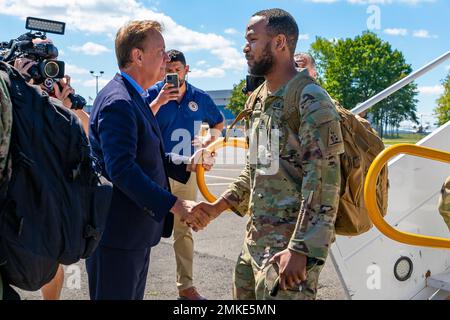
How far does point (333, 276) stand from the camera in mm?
5664

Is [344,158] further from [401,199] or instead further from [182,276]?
[182,276]

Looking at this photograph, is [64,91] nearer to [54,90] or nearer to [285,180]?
[54,90]

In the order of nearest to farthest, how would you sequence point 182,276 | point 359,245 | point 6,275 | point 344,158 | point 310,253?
point 6,275
point 310,253
point 344,158
point 359,245
point 182,276

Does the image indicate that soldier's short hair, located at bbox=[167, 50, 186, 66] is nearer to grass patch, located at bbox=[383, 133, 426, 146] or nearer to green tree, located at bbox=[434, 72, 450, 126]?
grass patch, located at bbox=[383, 133, 426, 146]

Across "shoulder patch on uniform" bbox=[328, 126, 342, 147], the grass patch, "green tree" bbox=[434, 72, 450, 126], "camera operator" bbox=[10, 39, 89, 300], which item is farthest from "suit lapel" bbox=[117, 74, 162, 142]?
"green tree" bbox=[434, 72, 450, 126]

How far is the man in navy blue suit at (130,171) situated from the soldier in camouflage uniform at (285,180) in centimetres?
52

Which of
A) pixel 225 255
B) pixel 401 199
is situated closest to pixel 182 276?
pixel 225 255

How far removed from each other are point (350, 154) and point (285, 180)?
1.06ft

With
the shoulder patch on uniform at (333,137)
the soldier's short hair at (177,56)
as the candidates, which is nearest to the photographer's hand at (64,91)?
the soldier's short hair at (177,56)

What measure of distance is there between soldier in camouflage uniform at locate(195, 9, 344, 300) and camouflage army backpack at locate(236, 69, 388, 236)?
47 millimetres

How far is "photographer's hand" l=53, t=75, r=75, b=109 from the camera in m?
Result: 4.39

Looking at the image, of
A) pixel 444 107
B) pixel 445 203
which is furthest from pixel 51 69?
pixel 444 107

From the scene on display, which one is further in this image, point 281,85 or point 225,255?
point 225,255
